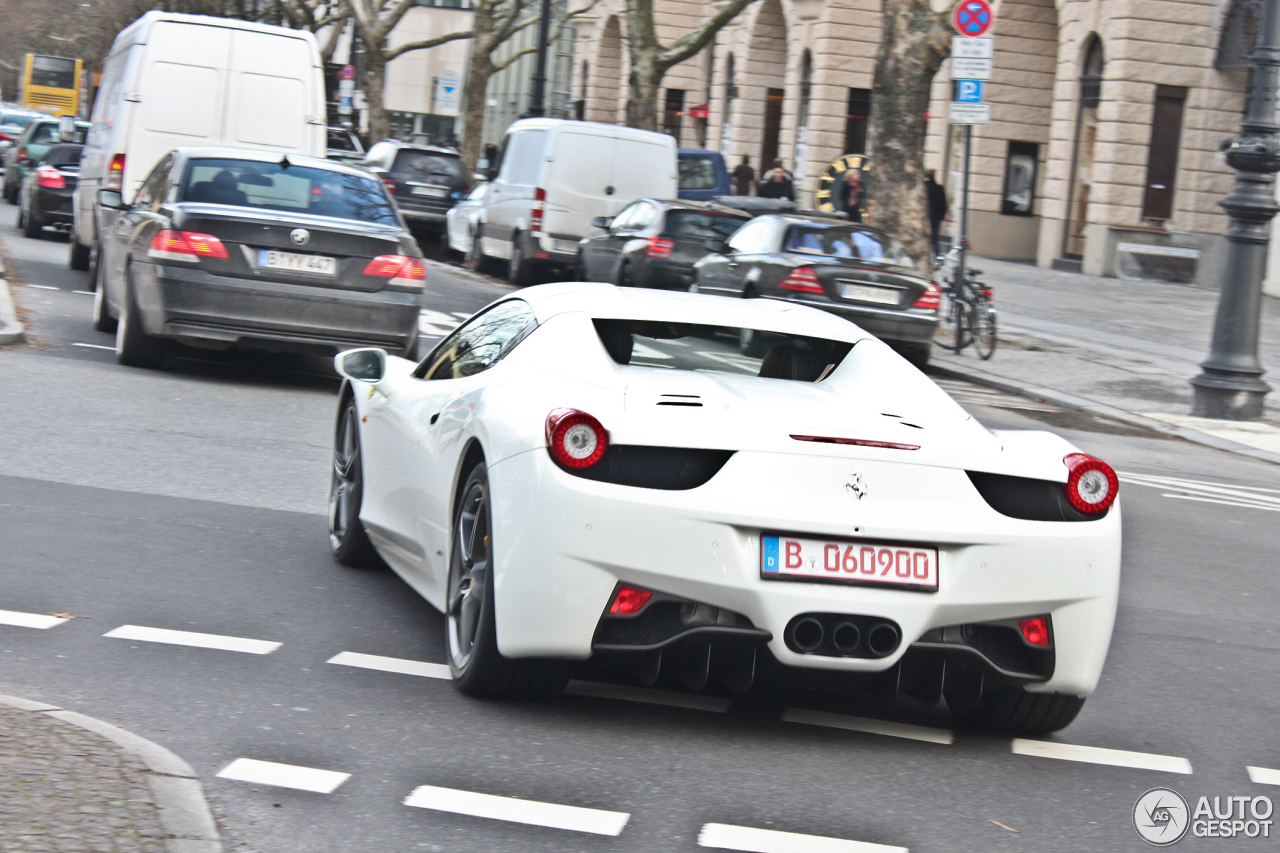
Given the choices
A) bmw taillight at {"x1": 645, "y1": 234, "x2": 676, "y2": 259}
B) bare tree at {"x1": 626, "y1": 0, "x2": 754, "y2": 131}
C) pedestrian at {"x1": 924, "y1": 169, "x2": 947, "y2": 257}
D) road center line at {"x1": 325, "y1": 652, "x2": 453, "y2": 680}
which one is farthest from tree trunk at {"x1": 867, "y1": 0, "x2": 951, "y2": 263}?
road center line at {"x1": 325, "y1": 652, "x2": 453, "y2": 680}

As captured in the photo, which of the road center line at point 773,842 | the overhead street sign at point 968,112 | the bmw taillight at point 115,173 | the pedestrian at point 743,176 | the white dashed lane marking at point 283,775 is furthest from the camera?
the pedestrian at point 743,176

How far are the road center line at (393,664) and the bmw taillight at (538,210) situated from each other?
18.3 m

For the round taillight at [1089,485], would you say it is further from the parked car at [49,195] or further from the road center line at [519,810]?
the parked car at [49,195]

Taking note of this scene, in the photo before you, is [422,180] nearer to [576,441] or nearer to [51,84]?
[576,441]

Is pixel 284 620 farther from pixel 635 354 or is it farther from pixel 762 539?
pixel 762 539

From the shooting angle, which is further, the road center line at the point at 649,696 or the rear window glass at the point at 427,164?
the rear window glass at the point at 427,164

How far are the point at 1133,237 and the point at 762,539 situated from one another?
1096 inches

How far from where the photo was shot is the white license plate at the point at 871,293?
16.7 m

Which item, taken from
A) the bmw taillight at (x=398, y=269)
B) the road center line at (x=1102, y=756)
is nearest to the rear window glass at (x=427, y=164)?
the bmw taillight at (x=398, y=269)

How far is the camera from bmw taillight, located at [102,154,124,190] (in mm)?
16750

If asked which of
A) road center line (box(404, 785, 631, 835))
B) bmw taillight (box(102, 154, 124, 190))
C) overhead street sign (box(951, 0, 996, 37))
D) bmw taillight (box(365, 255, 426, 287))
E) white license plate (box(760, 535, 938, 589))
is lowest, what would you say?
road center line (box(404, 785, 631, 835))

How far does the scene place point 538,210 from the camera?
77.0 ft
